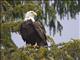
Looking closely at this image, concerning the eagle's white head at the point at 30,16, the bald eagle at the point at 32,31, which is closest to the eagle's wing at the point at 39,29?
the bald eagle at the point at 32,31

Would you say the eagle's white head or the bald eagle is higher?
the eagle's white head

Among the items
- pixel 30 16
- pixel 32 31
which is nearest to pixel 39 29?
pixel 32 31

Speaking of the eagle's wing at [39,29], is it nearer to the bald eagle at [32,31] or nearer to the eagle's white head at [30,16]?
the bald eagle at [32,31]

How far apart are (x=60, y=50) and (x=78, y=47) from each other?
149 millimetres

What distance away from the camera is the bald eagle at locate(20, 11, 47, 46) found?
4.91 m

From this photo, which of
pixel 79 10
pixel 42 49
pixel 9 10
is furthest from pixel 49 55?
pixel 79 10

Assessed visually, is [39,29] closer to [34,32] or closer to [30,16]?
[34,32]

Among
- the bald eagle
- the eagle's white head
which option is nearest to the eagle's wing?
the bald eagle

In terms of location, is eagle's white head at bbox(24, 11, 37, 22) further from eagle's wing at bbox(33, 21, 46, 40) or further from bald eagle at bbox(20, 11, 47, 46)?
eagle's wing at bbox(33, 21, 46, 40)

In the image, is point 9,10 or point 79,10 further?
point 79,10

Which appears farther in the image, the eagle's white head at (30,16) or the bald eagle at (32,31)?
the eagle's white head at (30,16)

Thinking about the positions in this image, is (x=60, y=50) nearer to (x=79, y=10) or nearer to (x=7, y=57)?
(x=7, y=57)

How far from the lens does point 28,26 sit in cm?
497

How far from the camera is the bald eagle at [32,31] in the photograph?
16.1 feet
